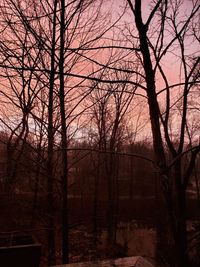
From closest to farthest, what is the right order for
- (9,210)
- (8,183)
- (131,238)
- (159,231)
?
(8,183) < (9,210) < (131,238) < (159,231)

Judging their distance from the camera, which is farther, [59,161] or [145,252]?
[145,252]

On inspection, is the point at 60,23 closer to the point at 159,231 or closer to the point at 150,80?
the point at 150,80

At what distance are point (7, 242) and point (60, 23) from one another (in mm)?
4949

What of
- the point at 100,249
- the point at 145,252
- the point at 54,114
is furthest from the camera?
the point at 145,252

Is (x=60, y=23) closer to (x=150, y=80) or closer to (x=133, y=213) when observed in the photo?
(x=150, y=80)

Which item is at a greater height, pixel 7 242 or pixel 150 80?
pixel 150 80

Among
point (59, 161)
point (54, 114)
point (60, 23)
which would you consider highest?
point (60, 23)

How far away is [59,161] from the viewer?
4.93m

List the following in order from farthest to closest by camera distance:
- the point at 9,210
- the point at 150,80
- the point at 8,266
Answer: the point at 9,210 → the point at 8,266 → the point at 150,80

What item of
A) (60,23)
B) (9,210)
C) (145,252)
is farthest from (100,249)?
(60,23)

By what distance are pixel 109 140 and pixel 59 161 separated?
8484 millimetres

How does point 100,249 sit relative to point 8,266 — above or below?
below

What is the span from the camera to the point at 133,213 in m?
21.2

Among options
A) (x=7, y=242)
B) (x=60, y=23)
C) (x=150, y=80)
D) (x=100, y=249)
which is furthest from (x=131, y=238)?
(x=150, y=80)
